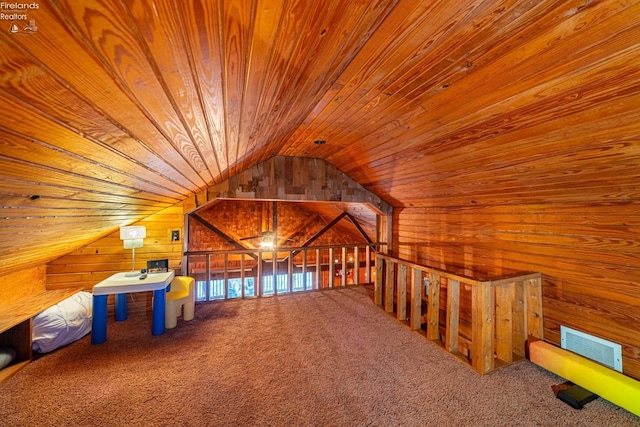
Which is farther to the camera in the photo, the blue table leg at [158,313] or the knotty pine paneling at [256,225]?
the knotty pine paneling at [256,225]

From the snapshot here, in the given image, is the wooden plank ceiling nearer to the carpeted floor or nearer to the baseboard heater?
the carpeted floor

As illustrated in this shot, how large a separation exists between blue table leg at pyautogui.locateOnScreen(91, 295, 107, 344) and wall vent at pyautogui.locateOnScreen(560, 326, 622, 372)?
4406 mm

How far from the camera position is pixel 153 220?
11.2ft

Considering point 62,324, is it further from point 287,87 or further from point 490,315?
point 490,315

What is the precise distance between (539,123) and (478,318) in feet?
5.13

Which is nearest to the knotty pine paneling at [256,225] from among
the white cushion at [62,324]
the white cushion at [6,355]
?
the white cushion at [62,324]

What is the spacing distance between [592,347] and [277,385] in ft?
8.52

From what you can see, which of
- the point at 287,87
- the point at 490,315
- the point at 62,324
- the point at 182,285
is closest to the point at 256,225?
the point at 182,285

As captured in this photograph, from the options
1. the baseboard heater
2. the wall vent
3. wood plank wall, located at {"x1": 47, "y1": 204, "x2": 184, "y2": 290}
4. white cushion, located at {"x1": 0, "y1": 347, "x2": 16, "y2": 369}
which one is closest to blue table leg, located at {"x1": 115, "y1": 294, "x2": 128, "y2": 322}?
wood plank wall, located at {"x1": 47, "y1": 204, "x2": 184, "y2": 290}

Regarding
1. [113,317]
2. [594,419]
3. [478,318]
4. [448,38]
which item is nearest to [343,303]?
[478,318]

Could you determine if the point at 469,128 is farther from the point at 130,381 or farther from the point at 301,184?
the point at 130,381

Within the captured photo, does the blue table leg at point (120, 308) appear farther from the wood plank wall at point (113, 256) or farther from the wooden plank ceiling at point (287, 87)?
the wooden plank ceiling at point (287, 87)

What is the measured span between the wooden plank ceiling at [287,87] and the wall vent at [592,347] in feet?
3.89

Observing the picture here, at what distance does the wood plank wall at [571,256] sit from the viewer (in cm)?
188
